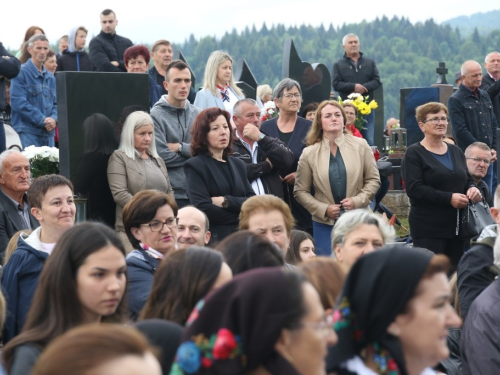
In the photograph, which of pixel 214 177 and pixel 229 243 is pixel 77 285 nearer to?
pixel 229 243


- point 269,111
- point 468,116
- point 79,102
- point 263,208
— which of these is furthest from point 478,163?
point 263,208

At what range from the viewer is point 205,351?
2559mm

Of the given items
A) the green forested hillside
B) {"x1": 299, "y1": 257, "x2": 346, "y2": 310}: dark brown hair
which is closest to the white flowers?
{"x1": 299, "y1": 257, "x2": 346, "y2": 310}: dark brown hair

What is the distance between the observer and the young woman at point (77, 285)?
3.82m

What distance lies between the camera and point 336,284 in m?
3.58

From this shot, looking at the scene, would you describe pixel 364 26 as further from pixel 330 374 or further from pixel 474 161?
pixel 330 374

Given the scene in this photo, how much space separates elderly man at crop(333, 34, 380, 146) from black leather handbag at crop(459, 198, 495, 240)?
5748 mm

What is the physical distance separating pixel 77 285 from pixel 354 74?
11.6 metres

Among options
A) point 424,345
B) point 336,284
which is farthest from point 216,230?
point 424,345

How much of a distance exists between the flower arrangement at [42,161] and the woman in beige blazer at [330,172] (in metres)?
2.41

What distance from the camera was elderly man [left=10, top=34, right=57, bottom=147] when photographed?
1101 centimetres

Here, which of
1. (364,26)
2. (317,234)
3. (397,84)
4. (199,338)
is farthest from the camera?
(364,26)

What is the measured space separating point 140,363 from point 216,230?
18.3ft

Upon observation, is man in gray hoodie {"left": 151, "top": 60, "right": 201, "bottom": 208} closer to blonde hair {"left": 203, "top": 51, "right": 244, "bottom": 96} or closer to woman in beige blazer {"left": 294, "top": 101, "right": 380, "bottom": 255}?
blonde hair {"left": 203, "top": 51, "right": 244, "bottom": 96}
